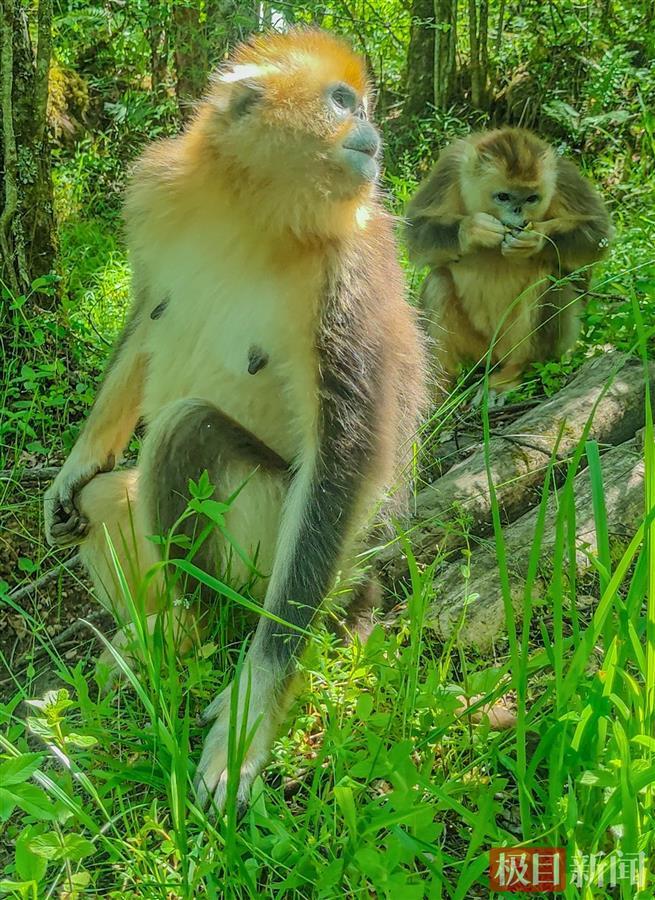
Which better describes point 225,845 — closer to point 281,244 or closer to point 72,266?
point 281,244

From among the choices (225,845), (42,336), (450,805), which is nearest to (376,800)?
(450,805)

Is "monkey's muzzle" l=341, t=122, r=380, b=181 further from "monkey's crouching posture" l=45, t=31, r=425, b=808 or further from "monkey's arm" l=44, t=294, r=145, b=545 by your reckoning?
"monkey's arm" l=44, t=294, r=145, b=545

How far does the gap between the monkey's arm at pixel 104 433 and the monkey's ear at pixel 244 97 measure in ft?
2.32

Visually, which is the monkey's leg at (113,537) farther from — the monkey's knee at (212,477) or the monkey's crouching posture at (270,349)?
the monkey's knee at (212,477)

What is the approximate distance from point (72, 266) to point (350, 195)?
355cm

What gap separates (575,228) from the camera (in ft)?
16.4

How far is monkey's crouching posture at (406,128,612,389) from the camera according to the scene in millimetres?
4957

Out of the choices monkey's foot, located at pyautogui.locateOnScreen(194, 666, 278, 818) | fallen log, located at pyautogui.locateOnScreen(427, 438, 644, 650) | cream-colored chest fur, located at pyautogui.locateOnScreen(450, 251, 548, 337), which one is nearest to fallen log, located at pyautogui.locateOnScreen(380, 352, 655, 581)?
fallen log, located at pyautogui.locateOnScreen(427, 438, 644, 650)

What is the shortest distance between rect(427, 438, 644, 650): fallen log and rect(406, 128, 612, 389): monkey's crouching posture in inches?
68.1

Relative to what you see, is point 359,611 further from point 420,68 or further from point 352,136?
point 420,68

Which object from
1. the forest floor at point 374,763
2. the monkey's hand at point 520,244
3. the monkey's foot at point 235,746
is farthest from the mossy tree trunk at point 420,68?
the monkey's foot at point 235,746

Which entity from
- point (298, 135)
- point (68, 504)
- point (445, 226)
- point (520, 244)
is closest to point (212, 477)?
point (68, 504)

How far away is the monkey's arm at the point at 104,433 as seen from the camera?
295 cm

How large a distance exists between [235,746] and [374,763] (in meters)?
0.29
